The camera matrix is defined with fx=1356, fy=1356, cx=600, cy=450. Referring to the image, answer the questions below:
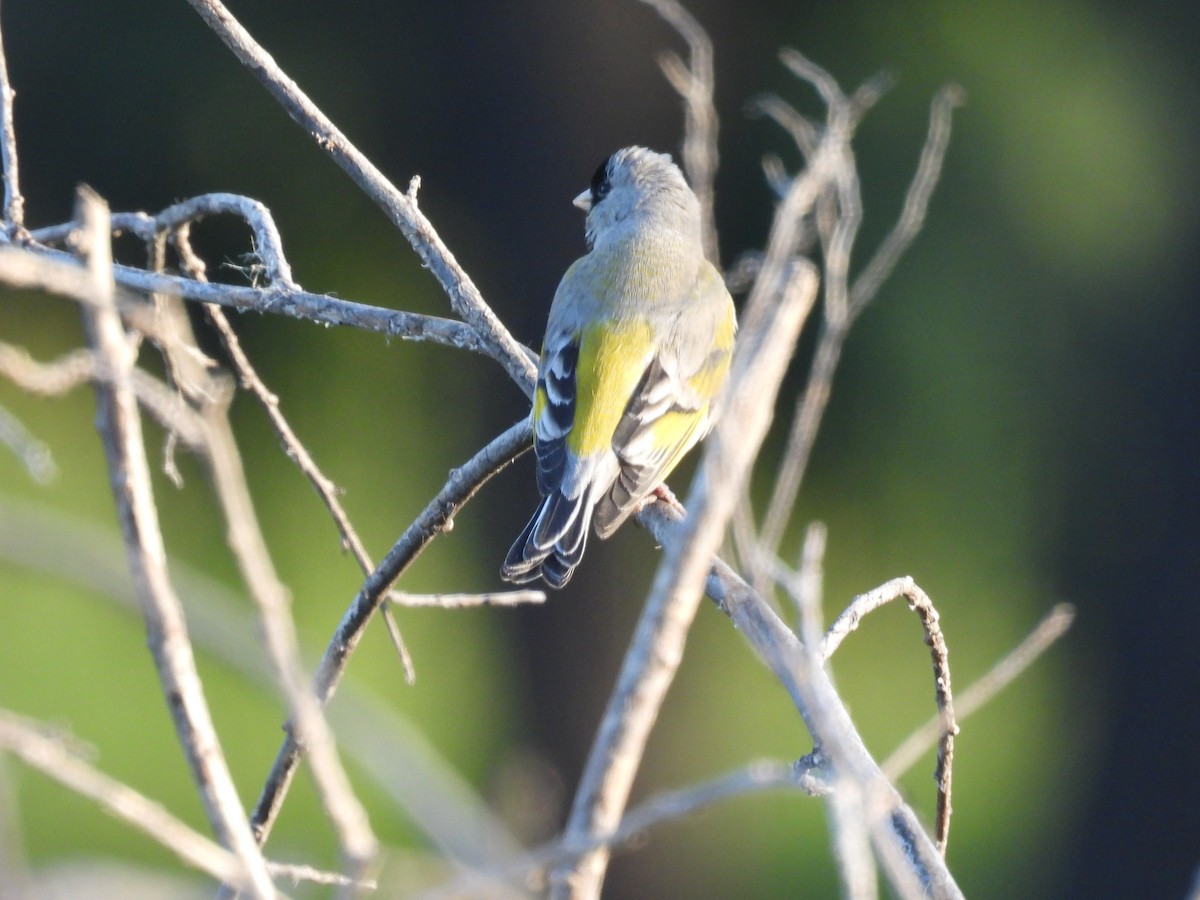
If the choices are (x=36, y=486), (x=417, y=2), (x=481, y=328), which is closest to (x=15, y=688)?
(x=36, y=486)

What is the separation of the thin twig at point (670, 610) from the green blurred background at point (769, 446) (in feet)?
21.3

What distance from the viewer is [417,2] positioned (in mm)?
10109

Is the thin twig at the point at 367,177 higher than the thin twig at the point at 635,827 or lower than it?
higher

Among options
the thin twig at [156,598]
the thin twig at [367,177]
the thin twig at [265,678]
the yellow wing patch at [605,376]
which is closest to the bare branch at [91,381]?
the thin twig at [156,598]

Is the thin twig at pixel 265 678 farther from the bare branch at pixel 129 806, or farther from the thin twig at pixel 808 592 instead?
the thin twig at pixel 808 592

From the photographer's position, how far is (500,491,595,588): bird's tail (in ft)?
9.93

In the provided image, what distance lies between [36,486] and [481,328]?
25.0 feet

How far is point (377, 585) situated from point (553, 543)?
0.70 metres

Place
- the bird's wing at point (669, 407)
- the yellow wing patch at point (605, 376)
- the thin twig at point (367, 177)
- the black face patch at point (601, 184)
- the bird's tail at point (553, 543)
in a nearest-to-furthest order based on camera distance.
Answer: the thin twig at point (367, 177), the bird's tail at point (553, 543), the bird's wing at point (669, 407), the yellow wing patch at point (605, 376), the black face patch at point (601, 184)

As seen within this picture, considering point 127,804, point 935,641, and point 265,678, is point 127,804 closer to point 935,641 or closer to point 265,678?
point 265,678

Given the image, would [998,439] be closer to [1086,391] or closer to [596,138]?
[1086,391]

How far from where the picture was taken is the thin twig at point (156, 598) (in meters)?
1.10

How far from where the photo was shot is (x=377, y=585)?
8.03 feet

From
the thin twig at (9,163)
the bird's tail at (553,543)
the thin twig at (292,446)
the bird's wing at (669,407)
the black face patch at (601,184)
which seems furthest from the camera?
the black face patch at (601,184)
